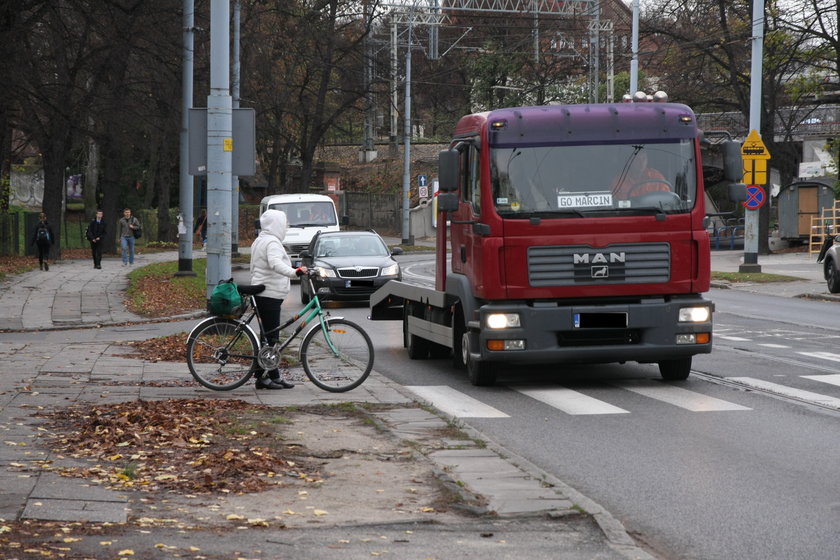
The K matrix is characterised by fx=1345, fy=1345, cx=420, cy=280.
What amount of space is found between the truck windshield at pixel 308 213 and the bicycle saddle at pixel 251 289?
25.9 meters

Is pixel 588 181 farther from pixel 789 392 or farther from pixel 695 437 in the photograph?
pixel 695 437

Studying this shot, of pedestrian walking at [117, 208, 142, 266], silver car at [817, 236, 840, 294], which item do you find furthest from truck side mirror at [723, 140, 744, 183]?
pedestrian walking at [117, 208, 142, 266]

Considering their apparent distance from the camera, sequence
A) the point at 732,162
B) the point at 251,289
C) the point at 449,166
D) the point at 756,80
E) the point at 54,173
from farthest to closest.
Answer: the point at 54,173 < the point at 756,80 < the point at 449,166 < the point at 732,162 < the point at 251,289

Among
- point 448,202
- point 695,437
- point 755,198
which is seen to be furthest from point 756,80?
point 695,437

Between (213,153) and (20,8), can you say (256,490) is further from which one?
(20,8)

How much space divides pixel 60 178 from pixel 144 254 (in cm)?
681

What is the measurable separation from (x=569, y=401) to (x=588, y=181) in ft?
7.08

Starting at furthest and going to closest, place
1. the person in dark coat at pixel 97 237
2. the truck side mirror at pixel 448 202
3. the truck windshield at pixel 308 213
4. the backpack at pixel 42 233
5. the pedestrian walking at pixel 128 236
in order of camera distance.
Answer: the pedestrian walking at pixel 128 236 < the truck windshield at pixel 308 213 < the person in dark coat at pixel 97 237 < the backpack at pixel 42 233 < the truck side mirror at pixel 448 202

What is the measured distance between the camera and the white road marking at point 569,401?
11.2m

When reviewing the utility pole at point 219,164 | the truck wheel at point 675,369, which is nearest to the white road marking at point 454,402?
the truck wheel at point 675,369

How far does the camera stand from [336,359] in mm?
12242

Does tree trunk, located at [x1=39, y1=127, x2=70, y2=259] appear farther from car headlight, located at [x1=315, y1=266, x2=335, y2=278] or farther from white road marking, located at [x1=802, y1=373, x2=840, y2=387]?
white road marking, located at [x1=802, y1=373, x2=840, y2=387]

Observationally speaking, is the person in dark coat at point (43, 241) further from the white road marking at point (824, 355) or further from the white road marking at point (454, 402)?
the white road marking at point (454, 402)

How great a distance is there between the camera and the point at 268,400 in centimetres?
1148
